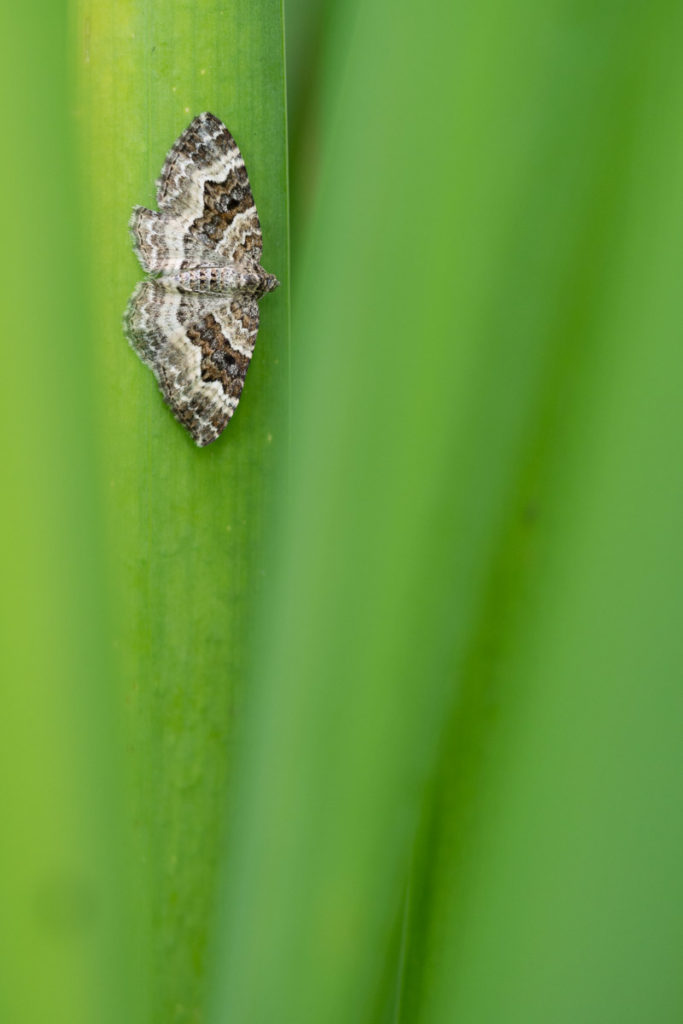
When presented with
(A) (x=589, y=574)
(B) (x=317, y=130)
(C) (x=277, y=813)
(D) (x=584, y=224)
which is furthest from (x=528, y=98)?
(B) (x=317, y=130)

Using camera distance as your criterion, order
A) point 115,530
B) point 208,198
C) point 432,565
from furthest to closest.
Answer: point 208,198, point 115,530, point 432,565

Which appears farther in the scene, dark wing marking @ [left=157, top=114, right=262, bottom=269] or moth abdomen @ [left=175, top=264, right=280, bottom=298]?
moth abdomen @ [left=175, top=264, right=280, bottom=298]

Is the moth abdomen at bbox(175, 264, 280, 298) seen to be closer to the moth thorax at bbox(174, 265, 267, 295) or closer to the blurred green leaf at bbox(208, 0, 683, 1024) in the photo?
the moth thorax at bbox(174, 265, 267, 295)

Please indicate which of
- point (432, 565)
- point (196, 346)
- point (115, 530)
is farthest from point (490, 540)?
point (196, 346)

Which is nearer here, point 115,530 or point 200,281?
point 115,530

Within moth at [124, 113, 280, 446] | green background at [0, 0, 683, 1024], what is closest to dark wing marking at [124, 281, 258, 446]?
moth at [124, 113, 280, 446]

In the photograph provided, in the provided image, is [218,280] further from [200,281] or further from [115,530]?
[115,530]
